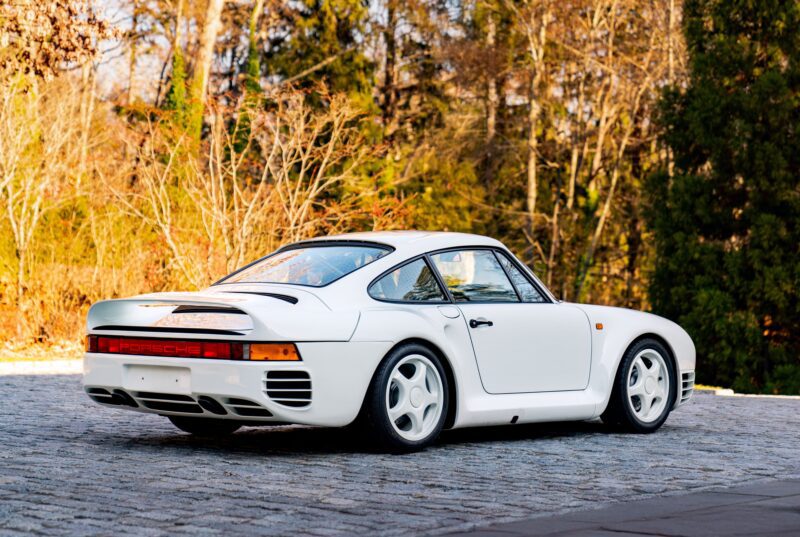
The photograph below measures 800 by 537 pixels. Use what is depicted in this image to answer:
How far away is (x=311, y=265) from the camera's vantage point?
8.48m

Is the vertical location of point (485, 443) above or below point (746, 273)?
below

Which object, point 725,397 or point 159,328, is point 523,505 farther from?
point 725,397

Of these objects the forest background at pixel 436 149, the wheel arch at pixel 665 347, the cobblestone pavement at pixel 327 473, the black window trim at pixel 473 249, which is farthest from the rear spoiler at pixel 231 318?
the forest background at pixel 436 149

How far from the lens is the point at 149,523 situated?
5.38m

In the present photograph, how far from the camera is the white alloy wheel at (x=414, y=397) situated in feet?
26.0

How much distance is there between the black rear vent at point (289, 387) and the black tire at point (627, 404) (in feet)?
9.35

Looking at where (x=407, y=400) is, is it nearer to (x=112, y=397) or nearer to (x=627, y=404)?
(x=112, y=397)

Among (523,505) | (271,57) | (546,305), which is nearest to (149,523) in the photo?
(523,505)

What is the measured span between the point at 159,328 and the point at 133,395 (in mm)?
477

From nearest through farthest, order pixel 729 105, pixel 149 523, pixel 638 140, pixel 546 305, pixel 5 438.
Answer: pixel 149 523 → pixel 5 438 → pixel 546 305 → pixel 729 105 → pixel 638 140

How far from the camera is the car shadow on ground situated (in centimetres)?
823

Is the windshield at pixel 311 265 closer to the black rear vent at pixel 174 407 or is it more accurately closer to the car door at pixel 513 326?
the car door at pixel 513 326

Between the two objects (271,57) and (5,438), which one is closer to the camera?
(5,438)

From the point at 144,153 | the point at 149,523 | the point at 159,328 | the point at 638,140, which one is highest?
the point at 638,140
